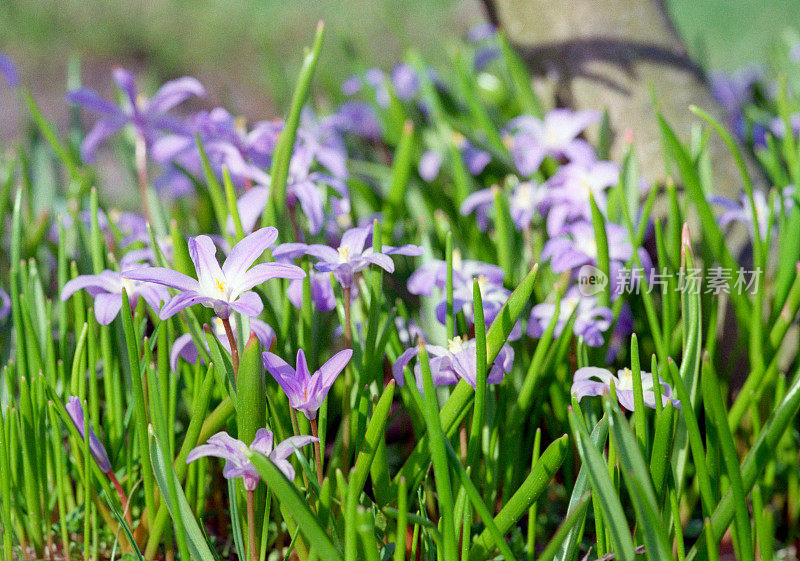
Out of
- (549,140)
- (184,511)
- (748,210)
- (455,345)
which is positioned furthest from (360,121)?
(184,511)

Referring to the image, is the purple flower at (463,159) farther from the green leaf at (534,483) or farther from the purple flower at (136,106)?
the green leaf at (534,483)

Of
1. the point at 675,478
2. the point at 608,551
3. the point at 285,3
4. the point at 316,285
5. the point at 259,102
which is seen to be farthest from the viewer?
the point at 285,3

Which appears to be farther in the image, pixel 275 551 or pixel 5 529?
pixel 275 551

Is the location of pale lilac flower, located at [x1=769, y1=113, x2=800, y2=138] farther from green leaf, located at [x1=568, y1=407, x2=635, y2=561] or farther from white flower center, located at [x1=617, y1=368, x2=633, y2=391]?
green leaf, located at [x1=568, y1=407, x2=635, y2=561]

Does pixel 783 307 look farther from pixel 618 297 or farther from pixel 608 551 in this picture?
pixel 608 551

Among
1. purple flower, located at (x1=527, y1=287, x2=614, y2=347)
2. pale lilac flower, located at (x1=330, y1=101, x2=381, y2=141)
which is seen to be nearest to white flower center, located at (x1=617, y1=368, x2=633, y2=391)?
purple flower, located at (x1=527, y1=287, x2=614, y2=347)

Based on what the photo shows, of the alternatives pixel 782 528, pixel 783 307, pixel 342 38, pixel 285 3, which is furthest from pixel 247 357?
pixel 285 3
